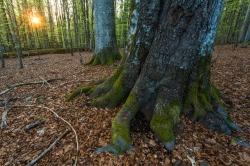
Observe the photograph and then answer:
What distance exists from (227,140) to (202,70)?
1.19 m

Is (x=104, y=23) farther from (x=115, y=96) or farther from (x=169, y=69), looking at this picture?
(x=169, y=69)

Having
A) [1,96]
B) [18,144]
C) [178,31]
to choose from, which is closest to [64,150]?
[18,144]

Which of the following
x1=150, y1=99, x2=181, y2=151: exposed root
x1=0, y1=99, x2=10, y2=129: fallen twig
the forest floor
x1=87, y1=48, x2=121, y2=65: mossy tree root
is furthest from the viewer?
x1=87, y1=48, x2=121, y2=65: mossy tree root

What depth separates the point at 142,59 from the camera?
118 inches

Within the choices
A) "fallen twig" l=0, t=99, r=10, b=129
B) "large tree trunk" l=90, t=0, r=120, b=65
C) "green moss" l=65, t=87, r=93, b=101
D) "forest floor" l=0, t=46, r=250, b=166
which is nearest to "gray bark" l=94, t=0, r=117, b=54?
"large tree trunk" l=90, t=0, r=120, b=65

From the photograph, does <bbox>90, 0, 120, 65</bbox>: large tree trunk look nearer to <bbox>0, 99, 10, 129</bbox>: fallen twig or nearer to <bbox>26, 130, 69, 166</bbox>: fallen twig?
<bbox>0, 99, 10, 129</bbox>: fallen twig

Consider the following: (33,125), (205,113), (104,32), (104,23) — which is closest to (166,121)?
(205,113)

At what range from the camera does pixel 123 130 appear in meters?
2.57

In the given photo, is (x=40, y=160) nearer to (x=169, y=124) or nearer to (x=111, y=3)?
(x=169, y=124)

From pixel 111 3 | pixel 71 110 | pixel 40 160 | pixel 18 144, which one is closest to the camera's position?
pixel 40 160

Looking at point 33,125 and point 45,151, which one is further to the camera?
point 33,125

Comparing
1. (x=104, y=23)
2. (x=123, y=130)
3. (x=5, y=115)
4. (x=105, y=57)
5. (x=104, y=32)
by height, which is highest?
(x=104, y=23)

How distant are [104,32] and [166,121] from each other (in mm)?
5677

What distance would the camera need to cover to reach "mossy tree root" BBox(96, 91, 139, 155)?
7.93ft
